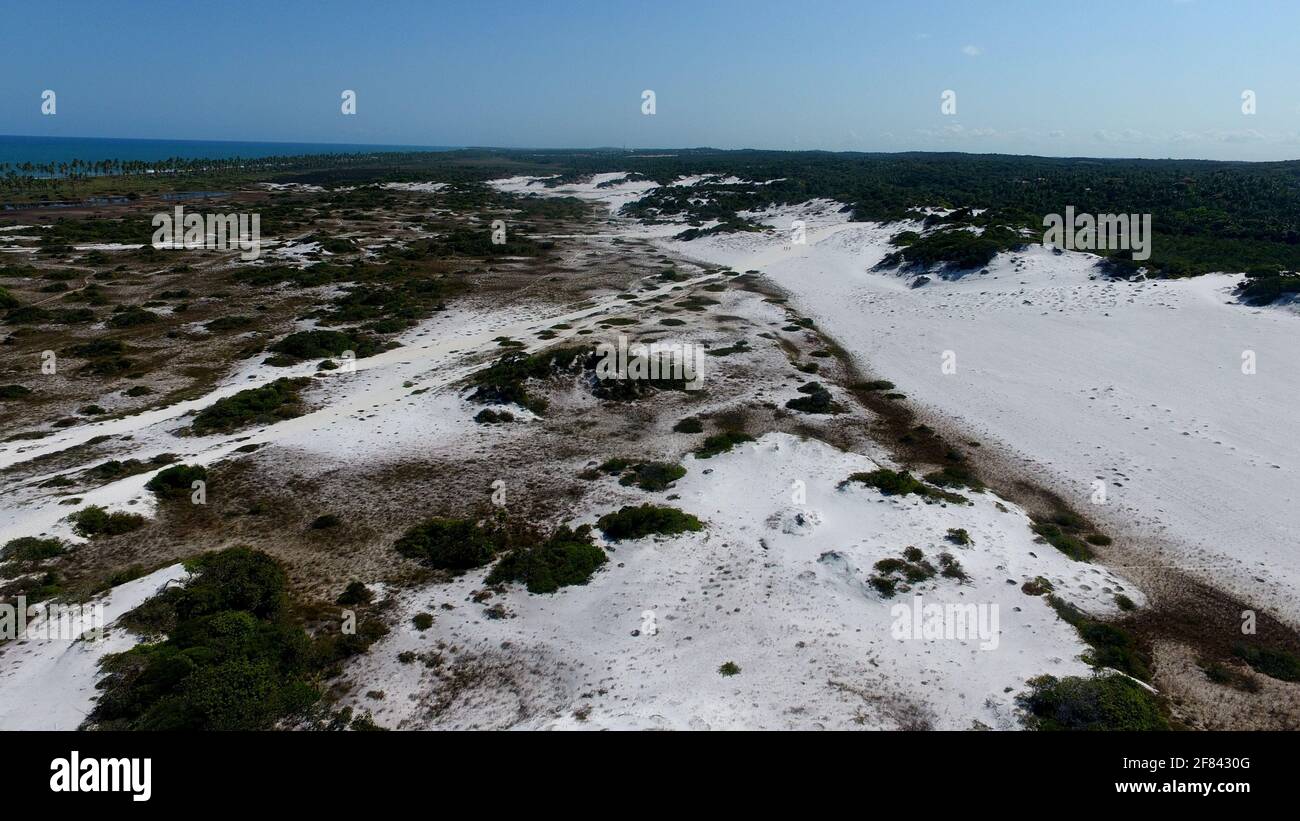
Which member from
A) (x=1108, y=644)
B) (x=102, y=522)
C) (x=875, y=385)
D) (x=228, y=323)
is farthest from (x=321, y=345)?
(x=1108, y=644)

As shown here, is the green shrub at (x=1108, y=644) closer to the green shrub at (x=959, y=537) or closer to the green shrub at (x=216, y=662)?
the green shrub at (x=959, y=537)

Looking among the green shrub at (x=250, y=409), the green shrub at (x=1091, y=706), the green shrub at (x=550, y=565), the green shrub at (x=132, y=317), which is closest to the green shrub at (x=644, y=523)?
the green shrub at (x=550, y=565)

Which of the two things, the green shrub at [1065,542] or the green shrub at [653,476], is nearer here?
the green shrub at [1065,542]

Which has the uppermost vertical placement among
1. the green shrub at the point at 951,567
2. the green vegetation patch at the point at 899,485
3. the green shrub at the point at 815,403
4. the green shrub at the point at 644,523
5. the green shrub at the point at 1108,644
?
the green shrub at the point at 815,403

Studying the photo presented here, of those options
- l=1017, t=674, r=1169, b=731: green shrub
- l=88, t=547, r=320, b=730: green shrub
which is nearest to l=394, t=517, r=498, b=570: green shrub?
l=88, t=547, r=320, b=730: green shrub

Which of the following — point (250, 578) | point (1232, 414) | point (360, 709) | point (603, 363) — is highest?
point (603, 363)

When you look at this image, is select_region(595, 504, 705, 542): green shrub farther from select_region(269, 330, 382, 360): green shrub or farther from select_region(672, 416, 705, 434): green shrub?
select_region(269, 330, 382, 360): green shrub
